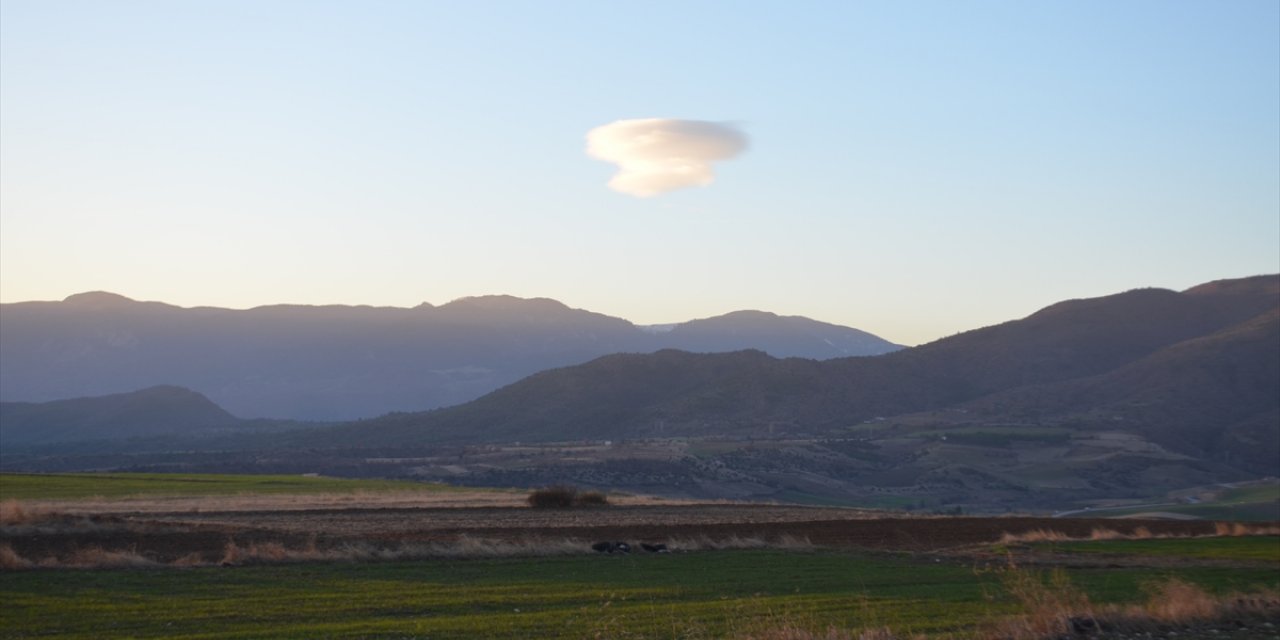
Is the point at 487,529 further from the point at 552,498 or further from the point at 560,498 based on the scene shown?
the point at 560,498

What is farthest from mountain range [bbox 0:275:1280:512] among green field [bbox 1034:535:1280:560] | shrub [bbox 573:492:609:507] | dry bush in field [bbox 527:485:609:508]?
green field [bbox 1034:535:1280:560]

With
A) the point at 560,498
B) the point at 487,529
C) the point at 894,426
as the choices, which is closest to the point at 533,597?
the point at 487,529

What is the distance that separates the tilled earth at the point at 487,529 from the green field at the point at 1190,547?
330 centimetres

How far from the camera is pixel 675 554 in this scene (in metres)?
34.2

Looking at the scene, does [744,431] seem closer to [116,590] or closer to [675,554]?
[675,554]

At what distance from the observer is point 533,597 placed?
23.1 metres

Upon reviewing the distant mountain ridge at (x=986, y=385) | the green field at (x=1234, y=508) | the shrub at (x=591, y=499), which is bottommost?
the green field at (x=1234, y=508)

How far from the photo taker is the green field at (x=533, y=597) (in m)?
18.7

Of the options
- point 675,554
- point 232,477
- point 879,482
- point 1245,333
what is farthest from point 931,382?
point 675,554

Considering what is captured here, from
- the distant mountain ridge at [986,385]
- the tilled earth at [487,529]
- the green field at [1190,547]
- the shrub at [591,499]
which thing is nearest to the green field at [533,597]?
the green field at [1190,547]

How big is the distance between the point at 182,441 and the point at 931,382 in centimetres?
10381

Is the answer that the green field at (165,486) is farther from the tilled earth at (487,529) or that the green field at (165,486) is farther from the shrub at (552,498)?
the tilled earth at (487,529)

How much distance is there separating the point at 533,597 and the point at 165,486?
51.2 m

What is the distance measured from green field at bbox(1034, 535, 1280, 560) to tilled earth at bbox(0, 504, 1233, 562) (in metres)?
3.30
